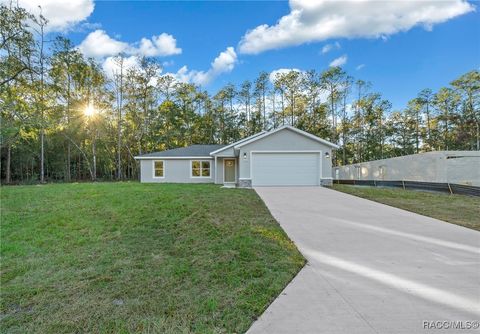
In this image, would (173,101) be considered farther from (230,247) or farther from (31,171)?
(230,247)

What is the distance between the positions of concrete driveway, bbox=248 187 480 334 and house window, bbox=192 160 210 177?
43.8ft

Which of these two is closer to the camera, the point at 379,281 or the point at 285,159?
the point at 379,281

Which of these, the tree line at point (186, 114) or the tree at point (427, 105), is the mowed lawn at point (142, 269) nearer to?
the tree line at point (186, 114)

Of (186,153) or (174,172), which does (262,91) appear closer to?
(186,153)

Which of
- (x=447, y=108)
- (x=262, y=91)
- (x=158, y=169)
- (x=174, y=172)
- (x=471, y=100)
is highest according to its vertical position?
(x=262, y=91)

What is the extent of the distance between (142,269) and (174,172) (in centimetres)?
1553

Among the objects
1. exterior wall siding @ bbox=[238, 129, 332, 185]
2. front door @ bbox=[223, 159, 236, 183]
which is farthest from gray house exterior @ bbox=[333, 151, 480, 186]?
front door @ bbox=[223, 159, 236, 183]

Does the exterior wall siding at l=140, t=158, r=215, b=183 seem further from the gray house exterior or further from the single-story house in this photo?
the gray house exterior

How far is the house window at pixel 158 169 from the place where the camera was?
1908 centimetres

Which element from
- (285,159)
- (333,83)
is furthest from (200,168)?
(333,83)

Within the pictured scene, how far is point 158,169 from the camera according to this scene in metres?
19.1

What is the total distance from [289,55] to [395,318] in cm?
2404

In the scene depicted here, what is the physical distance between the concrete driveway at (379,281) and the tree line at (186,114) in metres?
23.7

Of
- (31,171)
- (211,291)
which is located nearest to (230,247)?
(211,291)
